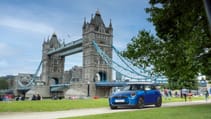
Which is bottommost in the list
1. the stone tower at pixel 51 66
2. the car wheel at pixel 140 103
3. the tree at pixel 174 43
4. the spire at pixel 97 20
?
the car wheel at pixel 140 103

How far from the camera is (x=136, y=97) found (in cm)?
1445

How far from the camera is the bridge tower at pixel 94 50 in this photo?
100 meters

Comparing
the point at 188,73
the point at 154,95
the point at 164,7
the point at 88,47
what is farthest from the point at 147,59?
the point at 88,47

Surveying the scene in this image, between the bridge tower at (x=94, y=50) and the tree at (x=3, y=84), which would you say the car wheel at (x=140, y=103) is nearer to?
the bridge tower at (x=94, y=50)

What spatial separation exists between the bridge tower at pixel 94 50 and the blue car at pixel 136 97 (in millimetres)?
79887

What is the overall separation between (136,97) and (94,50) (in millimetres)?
87957

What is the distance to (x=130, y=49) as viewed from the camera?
11.6 meters

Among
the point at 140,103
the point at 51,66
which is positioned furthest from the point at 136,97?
the point at 51,66

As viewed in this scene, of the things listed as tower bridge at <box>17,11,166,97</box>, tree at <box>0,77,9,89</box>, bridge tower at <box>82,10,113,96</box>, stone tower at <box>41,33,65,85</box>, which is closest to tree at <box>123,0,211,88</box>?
tower bridge at <box>17,11,166,97</box>

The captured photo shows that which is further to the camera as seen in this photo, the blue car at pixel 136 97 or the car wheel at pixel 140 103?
the car wheel at pixel 140 103

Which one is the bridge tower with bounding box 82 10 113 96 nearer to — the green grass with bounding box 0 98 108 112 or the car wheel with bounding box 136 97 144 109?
the green grass with bounding box 0 98 108 112

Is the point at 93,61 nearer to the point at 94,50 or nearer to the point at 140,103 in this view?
the point at 94,50

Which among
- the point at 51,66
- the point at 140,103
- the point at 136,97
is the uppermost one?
the point at 51,66

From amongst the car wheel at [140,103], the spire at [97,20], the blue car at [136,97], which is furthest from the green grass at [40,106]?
the spire at [97,20]
